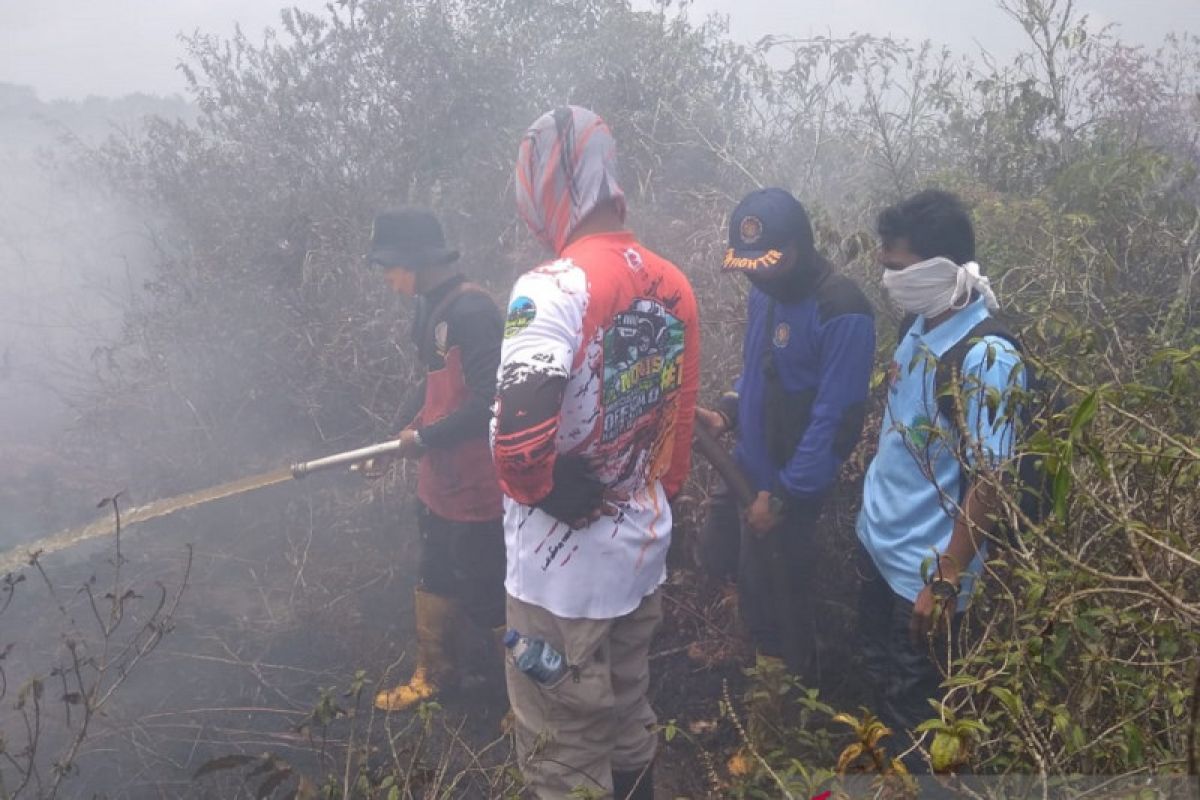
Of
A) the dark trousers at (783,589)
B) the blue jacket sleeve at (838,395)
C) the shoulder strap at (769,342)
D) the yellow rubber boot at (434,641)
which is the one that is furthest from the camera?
the yellow rubber boot at (434,641)

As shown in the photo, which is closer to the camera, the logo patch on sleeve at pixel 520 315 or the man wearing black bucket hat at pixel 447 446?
the logo patch on sleeve at pixel 520 315

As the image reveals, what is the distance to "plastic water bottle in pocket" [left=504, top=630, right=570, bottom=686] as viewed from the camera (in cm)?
203

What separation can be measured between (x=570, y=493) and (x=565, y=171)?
0.82 meters

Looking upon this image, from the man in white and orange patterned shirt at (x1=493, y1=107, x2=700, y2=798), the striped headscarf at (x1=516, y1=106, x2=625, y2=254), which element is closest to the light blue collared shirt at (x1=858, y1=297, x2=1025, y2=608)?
the man in white and orange patterned shirt at (x1=493, y1=107, x2=700, y2=798)

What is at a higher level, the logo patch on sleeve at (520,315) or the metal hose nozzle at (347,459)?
the logo patch on sleeve at (520,315)

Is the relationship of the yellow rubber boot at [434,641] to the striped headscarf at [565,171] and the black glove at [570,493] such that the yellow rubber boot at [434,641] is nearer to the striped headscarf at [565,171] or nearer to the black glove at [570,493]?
the black glove at [570,493]

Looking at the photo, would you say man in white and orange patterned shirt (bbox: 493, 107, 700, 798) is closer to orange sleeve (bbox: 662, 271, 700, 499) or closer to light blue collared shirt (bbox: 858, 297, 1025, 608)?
orange sleeve (bbox: 662, 271, 700, 499)

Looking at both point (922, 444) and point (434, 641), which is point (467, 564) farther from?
point (922, 444)

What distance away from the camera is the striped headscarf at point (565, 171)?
2.10 metres

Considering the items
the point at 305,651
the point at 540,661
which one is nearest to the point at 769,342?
the point at 540,661

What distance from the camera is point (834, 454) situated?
2.67m

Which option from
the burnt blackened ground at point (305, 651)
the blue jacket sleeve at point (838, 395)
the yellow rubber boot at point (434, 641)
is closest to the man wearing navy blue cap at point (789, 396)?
the blue jacket sleeve at point (838, 395)

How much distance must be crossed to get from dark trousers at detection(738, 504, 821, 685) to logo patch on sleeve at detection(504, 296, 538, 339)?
4.65ft

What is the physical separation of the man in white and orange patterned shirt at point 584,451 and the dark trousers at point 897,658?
74 cm
